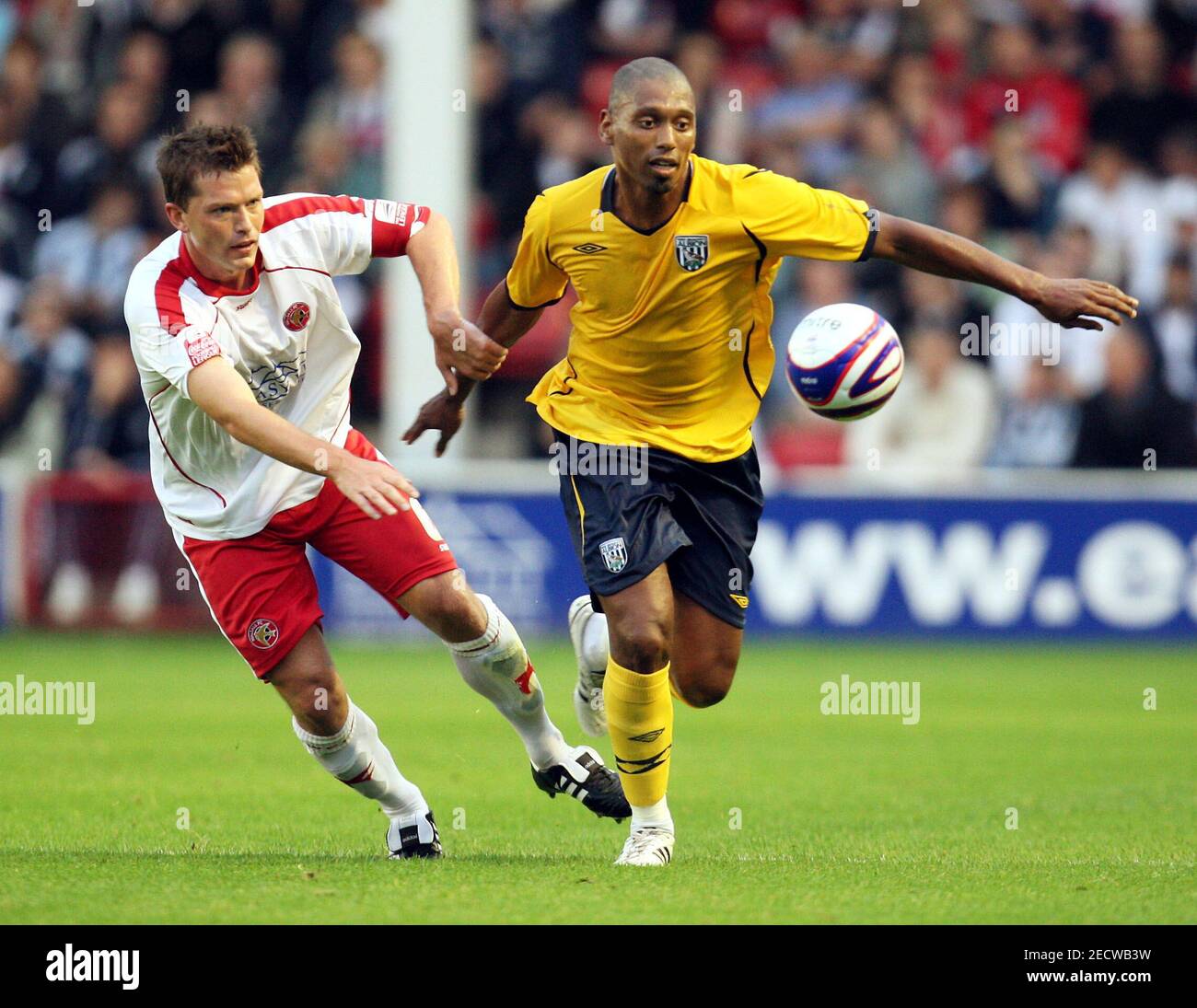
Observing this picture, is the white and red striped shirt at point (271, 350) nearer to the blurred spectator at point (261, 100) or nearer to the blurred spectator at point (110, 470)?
the blurred spectator at point (110, 470)

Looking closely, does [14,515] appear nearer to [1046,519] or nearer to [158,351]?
[1046,519]

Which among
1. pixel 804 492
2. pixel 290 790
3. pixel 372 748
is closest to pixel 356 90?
pixel 804 492

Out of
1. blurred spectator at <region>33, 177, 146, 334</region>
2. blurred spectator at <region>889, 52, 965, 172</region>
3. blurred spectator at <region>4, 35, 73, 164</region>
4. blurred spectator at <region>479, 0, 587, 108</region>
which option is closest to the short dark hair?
blurred spectator at <region>33, 177, 146, 334</region>

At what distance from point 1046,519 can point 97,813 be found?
824 centimetres

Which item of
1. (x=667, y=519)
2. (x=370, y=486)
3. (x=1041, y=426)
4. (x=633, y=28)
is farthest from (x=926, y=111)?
(x=370, y=486)

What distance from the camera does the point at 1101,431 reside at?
14336 millimetres

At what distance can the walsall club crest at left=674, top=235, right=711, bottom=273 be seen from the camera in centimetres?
618

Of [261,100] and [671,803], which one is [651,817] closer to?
[671,803]

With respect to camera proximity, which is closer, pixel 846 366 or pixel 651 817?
pixel 651 817

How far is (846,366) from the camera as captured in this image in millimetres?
6387

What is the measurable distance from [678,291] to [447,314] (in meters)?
0.84

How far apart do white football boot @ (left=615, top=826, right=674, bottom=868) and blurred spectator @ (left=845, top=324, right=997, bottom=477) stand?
326 inches

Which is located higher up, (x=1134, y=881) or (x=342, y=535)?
(x=342, y=535)

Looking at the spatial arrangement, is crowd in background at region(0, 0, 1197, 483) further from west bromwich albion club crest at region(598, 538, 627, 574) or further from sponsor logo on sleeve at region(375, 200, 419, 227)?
west bromwich albion club crest at region(598, 538, 627, 574)
